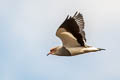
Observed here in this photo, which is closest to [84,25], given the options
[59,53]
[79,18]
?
[79,18]

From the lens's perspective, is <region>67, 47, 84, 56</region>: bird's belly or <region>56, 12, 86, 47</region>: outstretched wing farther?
<region>67, 47, 84, 56</region>: bird's belly

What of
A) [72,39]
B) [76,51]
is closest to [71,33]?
[72,39]

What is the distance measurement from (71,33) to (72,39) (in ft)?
1.26

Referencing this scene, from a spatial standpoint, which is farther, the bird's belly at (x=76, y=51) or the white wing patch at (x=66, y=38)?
the bird's belly at (x=76, y=51)

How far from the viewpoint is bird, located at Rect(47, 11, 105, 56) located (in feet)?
62.4

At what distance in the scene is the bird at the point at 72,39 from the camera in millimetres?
19016

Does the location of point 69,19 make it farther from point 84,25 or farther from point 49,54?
point 49,54

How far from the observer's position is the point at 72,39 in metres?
19.5

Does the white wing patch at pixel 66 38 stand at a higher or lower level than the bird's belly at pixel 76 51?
higher

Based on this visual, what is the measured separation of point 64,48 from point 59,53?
38cm

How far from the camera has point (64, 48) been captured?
1969cm

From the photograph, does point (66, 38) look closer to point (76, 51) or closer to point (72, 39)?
point (72, 39)

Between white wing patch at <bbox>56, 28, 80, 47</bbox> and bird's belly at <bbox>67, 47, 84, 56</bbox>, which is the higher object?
white wing patch at <bbox>56, 28, 80, 47</bbox>

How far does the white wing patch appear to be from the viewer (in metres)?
19.1
